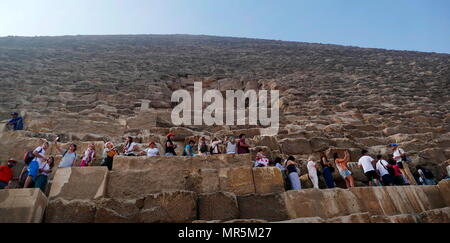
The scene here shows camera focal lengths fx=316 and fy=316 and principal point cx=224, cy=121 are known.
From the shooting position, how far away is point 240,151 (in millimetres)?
4945

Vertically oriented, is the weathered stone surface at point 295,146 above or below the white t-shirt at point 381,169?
above

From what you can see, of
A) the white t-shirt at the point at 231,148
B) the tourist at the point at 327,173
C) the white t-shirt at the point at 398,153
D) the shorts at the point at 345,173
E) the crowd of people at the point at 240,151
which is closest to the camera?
the crowd of people at the point at 240,151

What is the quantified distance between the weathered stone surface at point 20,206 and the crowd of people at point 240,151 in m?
0.77

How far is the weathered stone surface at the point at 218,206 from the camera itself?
335 cm

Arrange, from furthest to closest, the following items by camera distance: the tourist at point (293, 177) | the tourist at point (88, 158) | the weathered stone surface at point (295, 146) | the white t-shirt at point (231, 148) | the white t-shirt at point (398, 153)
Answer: the weathered stone surface at point (295, 146), the white t-shirt at point (398, 153), the white t-shirt at point (231, 148), the tourist at point (88, 158), the tourist at point (293, 177)

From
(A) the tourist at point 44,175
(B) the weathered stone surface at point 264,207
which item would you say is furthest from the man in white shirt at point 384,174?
(A) the tourist at point 44,175

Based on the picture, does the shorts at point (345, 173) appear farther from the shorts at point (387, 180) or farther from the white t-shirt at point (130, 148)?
the white t-shirt at point (130, 148)

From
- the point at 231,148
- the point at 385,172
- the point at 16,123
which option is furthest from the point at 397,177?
the point at 16,123

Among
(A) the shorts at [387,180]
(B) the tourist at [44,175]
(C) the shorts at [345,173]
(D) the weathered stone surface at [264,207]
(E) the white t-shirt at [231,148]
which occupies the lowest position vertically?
(D) the weathered stone surface at [264,207]

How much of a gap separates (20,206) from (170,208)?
1385 mm

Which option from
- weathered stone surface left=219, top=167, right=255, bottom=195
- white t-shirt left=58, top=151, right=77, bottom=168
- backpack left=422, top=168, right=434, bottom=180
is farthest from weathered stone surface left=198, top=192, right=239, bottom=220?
backpack left=422, top=168, right=434, bottom=180

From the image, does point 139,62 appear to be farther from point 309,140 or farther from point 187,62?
point 309,140

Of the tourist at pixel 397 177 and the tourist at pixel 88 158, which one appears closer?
the tourist at pixel 88 158

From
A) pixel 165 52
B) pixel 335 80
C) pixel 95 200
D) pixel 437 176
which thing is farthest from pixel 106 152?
pixel 165 52
